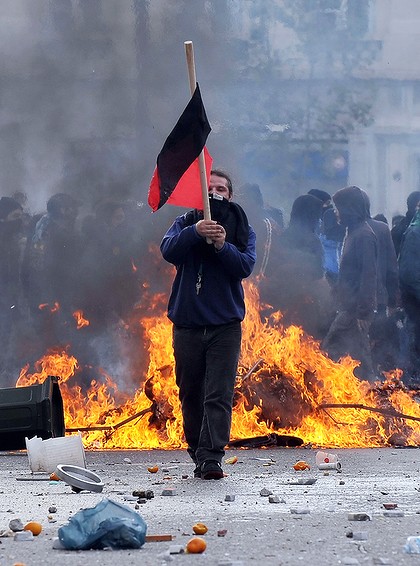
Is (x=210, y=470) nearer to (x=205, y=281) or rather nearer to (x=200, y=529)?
(x=205, y=281)

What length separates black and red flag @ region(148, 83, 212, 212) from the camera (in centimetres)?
668

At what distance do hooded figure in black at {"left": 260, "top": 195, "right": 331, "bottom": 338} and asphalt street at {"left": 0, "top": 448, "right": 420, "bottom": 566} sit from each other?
7.00 m

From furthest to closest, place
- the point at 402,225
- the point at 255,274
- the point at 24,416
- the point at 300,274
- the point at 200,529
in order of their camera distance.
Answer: the point at 402,225 → the point at 300,274 → the point at 255,274 → the point at 24,416 → the point at 200,529

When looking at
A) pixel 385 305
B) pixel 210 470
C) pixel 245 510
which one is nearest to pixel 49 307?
pixel 385 305

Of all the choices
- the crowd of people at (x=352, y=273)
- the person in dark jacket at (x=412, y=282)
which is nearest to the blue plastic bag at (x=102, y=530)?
the crowd of people at (x=352, y=273)

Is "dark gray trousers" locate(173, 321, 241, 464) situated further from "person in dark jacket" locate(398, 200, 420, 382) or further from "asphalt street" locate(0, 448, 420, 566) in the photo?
"person in dark jacket" locate(398, 200, 420, 382)

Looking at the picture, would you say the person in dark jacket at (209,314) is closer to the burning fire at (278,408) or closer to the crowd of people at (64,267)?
the burning fire at (278,408)

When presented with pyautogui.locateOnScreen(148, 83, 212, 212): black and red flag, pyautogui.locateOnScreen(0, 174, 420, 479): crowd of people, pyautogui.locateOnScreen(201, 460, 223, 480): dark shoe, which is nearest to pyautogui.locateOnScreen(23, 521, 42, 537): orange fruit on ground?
pyautogui.locateOnScreen(201, 460, 223, 480): dark shoe

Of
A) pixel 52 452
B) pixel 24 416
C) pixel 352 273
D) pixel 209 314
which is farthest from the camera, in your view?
pixel 352 273

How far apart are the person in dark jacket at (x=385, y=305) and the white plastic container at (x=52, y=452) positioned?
28.0ft

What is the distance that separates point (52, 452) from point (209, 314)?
1325 mm

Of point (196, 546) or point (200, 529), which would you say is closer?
point (196, 546)

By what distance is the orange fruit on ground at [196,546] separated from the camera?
3.63 metres

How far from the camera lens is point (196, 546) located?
11.9ft
